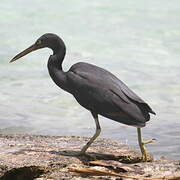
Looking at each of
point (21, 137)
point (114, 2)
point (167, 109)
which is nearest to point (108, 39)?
→ point (114, 2)

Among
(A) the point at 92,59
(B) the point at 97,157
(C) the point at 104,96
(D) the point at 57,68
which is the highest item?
(D) the point at 57,68

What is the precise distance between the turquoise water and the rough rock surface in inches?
84.6

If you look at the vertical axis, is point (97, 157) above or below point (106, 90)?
below

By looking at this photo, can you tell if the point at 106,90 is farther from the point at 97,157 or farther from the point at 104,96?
the point at 97,157

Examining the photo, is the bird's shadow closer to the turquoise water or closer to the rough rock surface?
the rough rock surface

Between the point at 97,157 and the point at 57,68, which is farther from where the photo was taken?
the point at 57,68

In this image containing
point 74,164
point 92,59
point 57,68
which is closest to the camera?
point 74,164

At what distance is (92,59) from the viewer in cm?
1562

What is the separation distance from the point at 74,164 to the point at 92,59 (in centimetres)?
808

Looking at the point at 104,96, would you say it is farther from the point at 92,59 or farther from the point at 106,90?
the point at 92,59

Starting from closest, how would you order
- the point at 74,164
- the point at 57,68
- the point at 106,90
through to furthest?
the point at 74,164, the point at 106,90, the point at 57,68

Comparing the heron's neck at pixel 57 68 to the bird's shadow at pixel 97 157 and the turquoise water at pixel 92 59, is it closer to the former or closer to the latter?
the bird's shadow at pixel 97 157

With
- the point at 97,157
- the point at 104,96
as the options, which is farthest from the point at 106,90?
the point at 97,157

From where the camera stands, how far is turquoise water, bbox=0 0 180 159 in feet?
38.2
